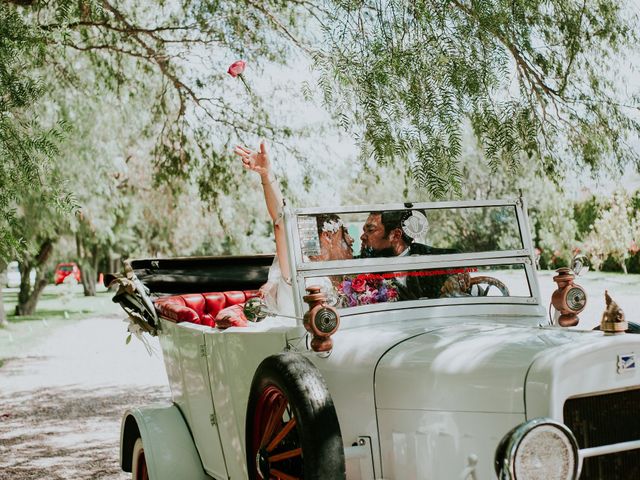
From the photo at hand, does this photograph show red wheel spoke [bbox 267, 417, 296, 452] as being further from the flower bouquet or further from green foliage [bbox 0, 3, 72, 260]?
green foliage [bbox 0, 3, 72, 260]

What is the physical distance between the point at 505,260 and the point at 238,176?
253 inches

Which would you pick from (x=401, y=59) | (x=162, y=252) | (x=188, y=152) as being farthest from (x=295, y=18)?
(x=162, y=252)

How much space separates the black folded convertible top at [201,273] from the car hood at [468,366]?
9.04 ft

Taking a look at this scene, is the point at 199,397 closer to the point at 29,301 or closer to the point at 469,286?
the point at 469,286

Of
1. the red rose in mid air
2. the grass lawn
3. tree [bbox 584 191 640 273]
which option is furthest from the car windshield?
tree [bbox 584 191 640 273]

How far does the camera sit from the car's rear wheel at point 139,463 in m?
4.23

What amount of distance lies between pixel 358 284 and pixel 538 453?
A: 1.41 meters

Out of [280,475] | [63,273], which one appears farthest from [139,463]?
[63,273]

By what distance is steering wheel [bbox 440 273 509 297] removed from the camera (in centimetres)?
356

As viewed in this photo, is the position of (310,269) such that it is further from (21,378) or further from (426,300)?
(21,378)

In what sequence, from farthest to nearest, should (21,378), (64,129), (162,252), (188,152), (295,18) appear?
1. (162,252)
2. (21,378)
3. (188,152)
4. (295,18)
5. (64,129)

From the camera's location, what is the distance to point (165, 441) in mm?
4043

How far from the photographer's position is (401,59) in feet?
17.7

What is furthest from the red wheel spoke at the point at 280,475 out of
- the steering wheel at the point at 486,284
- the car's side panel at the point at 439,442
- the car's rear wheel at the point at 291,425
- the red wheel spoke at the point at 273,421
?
the steering wheel at the point at 486,284
